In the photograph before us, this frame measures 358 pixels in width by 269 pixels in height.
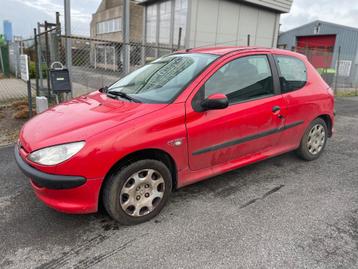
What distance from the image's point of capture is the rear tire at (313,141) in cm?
416

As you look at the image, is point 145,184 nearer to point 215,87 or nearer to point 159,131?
point 159,131

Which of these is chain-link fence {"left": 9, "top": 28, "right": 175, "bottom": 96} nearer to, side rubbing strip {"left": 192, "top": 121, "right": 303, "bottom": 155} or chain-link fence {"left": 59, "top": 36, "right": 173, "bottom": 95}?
chain-link fence {"left": 59, "top": 36, "right": 173, "bottom": 95}

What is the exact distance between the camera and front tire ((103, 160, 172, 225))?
2516mm

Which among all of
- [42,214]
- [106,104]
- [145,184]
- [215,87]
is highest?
[215,87]

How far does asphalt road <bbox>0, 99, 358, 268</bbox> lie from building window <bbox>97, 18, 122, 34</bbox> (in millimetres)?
27895

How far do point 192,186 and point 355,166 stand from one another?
2502mm

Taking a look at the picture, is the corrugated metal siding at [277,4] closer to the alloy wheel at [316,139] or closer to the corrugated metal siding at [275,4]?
the corrugated metal siding at [275,4]

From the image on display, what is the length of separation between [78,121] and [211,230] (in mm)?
1555

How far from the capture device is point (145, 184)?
2.69m

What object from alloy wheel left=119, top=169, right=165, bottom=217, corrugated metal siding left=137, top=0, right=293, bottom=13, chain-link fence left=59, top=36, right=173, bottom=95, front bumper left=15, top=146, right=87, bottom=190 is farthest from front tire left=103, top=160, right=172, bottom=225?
corrugated metal siding left=137, top=0, right=293, bottom=13

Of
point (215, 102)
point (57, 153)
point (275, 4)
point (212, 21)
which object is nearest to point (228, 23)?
point (212, 21)

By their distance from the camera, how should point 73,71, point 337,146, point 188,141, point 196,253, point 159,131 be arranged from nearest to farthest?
point 196,253, point 159,131, point 188,141, point 337,146, point 73,71

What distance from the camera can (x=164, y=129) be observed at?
2.67 meters

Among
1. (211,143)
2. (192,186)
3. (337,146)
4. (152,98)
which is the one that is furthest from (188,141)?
(337,146)
